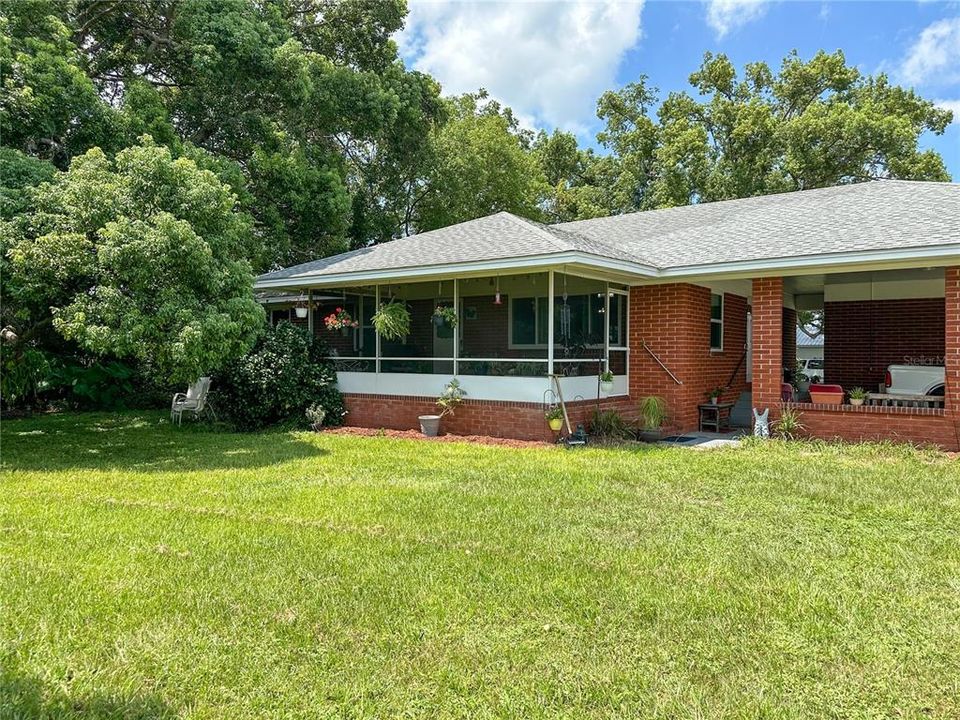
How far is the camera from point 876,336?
13484 millimetres

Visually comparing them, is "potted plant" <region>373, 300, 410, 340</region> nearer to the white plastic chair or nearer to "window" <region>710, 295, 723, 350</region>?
the white plastic chair

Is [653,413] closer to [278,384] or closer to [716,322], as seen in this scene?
[716,322]

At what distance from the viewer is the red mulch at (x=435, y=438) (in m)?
10.3

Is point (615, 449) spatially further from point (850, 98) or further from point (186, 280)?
point (850, 98)

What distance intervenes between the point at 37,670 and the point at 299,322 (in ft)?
46.5

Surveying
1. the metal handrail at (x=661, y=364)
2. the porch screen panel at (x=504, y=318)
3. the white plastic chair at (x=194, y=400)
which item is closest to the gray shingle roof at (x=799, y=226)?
the metal handrail at (x=661, y=364)

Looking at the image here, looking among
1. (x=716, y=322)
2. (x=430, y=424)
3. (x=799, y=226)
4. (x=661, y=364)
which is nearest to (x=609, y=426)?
(x=661, y=364)

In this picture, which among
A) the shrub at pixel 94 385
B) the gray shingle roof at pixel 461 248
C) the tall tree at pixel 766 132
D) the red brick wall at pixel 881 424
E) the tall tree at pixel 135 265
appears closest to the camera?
the tall tree at pixel 135 265

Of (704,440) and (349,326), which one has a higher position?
(349,326)

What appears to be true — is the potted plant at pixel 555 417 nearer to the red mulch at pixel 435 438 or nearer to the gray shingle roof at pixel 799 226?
the red mulch at pixel 435 438

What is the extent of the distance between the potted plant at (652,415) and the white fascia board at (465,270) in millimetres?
2292

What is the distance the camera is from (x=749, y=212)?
44.5 ft

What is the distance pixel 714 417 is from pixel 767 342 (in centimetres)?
203

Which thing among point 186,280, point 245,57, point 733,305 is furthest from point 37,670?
point 245,57
